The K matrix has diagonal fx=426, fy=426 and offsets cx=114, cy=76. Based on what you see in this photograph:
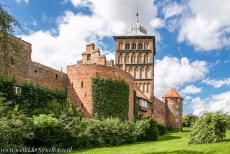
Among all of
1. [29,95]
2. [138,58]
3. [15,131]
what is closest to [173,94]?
[138,58]

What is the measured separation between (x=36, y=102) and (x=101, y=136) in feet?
18.4

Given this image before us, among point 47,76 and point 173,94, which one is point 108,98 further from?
point 173,94

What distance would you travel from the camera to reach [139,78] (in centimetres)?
6312

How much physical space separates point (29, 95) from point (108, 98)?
275 inches

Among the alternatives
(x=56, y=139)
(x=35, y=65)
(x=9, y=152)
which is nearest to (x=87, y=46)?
(x=35, y=65)

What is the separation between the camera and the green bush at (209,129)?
25906mm

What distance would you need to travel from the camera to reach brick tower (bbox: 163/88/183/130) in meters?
67.9

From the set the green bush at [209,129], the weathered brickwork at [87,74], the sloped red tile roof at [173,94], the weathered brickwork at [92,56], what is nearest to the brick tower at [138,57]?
the weathered brickwork at [87,74]

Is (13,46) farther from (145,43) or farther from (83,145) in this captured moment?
(145,43)

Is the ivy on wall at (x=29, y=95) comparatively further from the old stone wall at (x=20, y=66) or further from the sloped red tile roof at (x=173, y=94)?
the sloped red tile roof at (x=173, y=94)

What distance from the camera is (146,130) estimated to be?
36094mm

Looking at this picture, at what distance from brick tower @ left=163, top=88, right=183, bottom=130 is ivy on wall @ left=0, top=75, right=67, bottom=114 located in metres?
36.1

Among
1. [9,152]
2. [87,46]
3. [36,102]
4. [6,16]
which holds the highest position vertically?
[87,46]

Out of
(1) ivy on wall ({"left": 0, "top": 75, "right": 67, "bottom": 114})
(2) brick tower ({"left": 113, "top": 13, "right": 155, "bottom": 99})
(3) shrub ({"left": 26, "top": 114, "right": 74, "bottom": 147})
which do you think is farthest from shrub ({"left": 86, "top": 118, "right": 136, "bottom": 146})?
(2) brick tower ({"left": 113, "top": 13, "right": 155, "bottom": 99})
